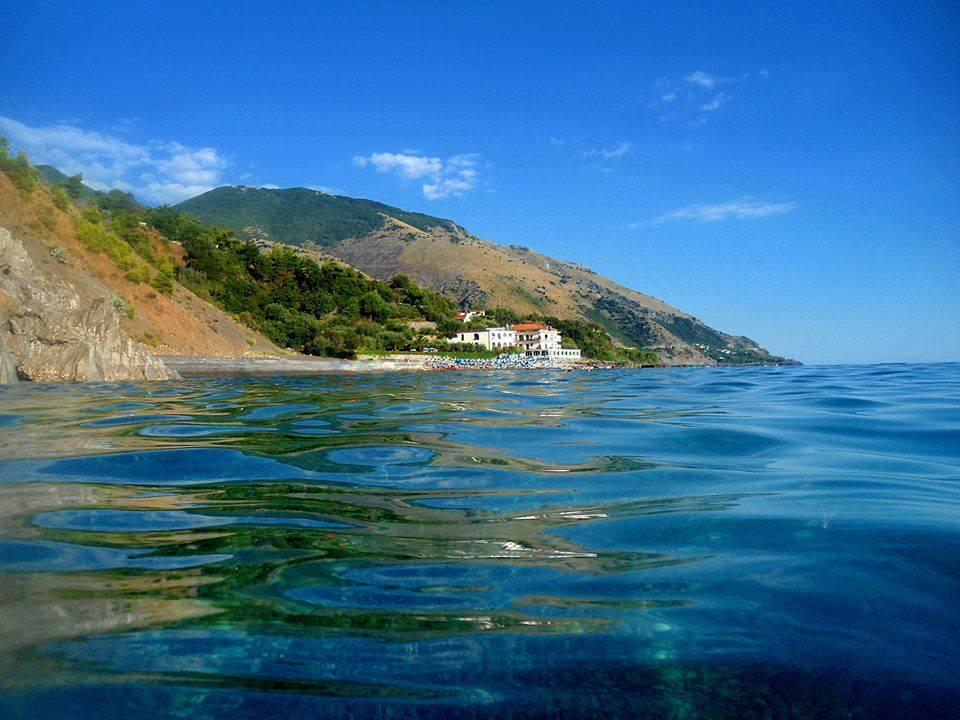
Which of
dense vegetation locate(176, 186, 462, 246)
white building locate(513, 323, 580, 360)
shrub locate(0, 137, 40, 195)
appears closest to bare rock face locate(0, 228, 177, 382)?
shrub locate(0, 137, 40, 195)

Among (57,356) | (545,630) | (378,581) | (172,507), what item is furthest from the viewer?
(57,356)

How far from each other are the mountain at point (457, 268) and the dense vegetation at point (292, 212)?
0.96 feet

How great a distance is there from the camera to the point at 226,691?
4.70ft

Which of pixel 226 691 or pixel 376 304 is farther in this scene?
pixel 376 304

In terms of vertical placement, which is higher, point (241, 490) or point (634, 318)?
point (634, 318)

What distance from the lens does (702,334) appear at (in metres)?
153

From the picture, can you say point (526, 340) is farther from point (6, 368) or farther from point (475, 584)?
point (475, 584)

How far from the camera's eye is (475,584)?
2029 mm

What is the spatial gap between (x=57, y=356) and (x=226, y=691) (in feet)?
66.0

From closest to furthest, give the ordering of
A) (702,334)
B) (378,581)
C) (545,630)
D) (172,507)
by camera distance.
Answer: (545,630) < (378,581) < (172,507) < (702,334)

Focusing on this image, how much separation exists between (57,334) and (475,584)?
20947 mm

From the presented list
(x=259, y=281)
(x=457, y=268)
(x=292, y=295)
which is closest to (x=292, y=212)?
(x=457, y=268)

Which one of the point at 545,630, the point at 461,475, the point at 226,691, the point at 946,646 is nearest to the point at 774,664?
the point at 946,646

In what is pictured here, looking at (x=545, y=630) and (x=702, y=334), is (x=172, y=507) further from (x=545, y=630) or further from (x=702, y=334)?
(x=702, y=334)
